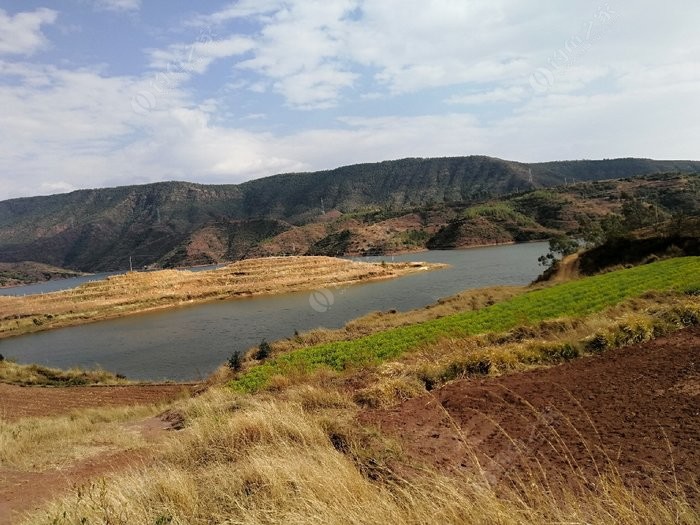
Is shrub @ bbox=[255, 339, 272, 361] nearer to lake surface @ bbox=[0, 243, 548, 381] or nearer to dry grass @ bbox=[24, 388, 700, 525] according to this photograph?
lake surface @ bbox=[0, 243, 548, 381]

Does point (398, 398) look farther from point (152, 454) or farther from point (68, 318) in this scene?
point (68, 318)

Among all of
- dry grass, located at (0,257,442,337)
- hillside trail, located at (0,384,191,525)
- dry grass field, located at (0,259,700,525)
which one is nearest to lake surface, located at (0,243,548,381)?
dry grass, located at (0,257,442,337)

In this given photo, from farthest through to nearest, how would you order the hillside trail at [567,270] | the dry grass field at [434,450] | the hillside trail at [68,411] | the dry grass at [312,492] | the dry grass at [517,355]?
the hillside trail at [567,270] < the dry grass at [517,355] < the hillside trail at [68,411] < the dry grass field at [434,450] < the dry grass at [312,492]

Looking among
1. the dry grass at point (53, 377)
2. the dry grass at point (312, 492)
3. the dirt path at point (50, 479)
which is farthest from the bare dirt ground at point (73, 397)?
the dry grass at point (312, 492)

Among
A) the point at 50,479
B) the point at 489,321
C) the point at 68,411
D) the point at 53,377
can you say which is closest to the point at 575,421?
the point at 50,479

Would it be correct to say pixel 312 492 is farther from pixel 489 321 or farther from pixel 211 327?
pixel 211 327

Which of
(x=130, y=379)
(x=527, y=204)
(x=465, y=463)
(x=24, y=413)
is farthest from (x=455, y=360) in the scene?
(x=527, y=204)

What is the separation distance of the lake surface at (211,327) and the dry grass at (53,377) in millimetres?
2059

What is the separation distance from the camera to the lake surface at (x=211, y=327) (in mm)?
34062

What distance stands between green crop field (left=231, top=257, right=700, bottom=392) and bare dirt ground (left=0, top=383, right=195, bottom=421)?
5.59 metres

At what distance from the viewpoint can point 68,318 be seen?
63125 millimetres

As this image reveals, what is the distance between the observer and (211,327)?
1786 inches

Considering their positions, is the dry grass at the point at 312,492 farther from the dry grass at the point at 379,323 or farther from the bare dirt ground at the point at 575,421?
the dry grass at the point at 379,323

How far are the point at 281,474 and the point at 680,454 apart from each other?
4117 mm
